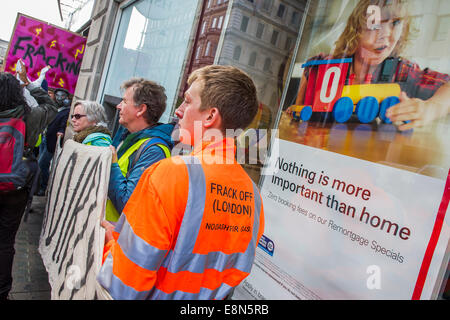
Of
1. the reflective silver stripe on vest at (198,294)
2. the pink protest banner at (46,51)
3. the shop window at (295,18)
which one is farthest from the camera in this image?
the pink protest banner at (46,51)

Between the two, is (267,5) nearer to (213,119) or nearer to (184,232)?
(213,119)

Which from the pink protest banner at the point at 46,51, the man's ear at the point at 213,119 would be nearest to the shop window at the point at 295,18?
the man's ear at the point at 213,119

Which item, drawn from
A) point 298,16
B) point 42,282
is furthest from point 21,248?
point 298,16

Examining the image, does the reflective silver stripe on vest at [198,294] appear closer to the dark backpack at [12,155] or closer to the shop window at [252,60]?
the dark backpack at [12,155]

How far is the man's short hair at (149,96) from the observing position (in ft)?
7.68

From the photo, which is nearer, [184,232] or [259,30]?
[184,232]

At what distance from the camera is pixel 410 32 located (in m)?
1.82

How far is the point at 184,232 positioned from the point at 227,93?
53cm

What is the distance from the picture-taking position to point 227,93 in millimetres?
1273

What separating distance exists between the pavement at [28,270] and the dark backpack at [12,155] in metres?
1.21

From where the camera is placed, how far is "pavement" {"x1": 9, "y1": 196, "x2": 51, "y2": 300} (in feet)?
10.5

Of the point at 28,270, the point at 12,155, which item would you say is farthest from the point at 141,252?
the point at 28,270

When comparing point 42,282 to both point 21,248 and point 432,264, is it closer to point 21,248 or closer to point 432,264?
point 21,248

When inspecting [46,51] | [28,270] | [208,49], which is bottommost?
[28,270]
